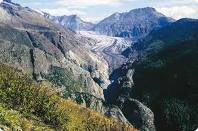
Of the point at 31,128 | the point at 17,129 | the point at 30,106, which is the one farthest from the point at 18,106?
the point at 17,129

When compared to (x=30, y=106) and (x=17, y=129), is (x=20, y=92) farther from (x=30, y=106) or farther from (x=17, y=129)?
(x=17, y=129)

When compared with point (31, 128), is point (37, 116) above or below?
below

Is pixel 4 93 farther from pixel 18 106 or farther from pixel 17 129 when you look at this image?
pixel 17 129

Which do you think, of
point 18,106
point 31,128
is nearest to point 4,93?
point 18,106

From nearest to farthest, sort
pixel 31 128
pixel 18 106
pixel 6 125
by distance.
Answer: pixel 6 125, pixel 31 128, pixel 18 106

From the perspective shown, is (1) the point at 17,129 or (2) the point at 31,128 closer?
(1) the point at 17,129

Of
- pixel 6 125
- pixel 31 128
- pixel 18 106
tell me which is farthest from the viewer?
pixel 18 106

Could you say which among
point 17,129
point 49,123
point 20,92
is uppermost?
point 17,129

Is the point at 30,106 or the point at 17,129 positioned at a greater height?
the point at 17,129

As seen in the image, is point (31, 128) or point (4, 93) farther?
point (4, 93)
